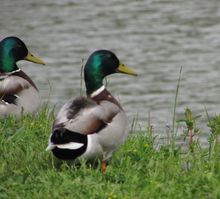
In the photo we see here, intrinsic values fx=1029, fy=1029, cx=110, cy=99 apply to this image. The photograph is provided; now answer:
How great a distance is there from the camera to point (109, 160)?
7680 millimetres

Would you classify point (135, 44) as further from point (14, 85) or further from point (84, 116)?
point (84, 116)

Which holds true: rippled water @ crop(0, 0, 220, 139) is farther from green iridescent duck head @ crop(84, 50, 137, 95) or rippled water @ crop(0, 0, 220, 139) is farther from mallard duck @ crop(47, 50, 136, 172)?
A: mallard duck @ crop(47, 50, 136, 172)

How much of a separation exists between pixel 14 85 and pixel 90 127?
7.77ft

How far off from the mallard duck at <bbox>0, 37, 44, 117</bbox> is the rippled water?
7.41ft

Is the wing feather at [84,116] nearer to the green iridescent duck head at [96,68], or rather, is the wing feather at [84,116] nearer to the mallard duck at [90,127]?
the mallard duck at [90,127]

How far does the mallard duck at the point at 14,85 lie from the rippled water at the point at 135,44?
2258 mm

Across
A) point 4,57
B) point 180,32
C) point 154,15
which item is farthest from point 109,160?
point 154,15

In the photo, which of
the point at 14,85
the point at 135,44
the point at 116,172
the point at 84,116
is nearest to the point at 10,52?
the point at 14,85

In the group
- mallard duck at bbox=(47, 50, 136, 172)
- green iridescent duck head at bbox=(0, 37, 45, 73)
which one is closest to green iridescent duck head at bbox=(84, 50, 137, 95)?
mallard duck at bbox=(47, 50, 136, 172)

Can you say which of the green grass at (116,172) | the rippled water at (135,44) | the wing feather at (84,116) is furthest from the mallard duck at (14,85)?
the rippled water at (135,44)

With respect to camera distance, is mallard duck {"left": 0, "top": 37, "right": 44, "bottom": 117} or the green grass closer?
the green grass

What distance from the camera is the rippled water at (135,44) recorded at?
1358 cm

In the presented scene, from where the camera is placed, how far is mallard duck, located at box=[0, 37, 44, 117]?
924 cm

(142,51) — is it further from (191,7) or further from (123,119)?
(123,119)
